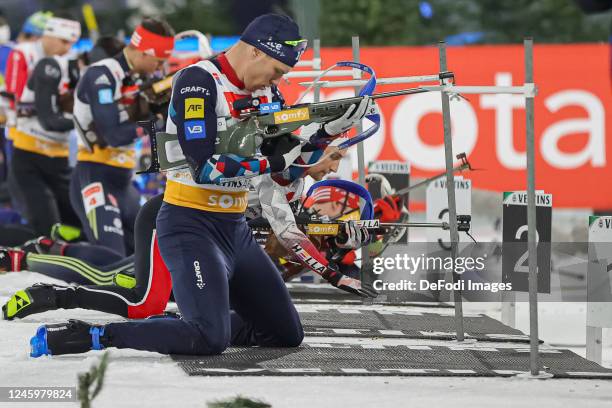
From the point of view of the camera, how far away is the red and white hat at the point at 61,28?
11.2 metres

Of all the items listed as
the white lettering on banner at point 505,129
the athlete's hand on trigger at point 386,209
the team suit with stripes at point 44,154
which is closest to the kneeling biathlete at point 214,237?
the athlete's hand on trigger at point 386,209

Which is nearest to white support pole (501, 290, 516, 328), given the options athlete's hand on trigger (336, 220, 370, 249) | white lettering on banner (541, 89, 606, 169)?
athlete's hand on trigger (336, 220, 370, 249)

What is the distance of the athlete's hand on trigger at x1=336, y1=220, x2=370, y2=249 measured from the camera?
7668 mm

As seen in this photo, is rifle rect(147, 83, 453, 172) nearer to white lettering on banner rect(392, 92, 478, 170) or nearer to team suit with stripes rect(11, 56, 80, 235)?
team suit with stripes rect(11, 56, 80, 235)

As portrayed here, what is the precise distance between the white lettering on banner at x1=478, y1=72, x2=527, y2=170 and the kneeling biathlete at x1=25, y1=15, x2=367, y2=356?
9373mm

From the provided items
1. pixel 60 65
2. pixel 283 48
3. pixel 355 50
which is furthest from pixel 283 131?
pixel 60 65

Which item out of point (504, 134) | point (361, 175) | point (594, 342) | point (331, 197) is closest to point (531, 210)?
point (594, 342)

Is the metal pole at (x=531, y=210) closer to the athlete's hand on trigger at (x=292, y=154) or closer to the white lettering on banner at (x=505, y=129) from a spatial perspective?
the athlete's hand on trigger at (x=292, y=154)

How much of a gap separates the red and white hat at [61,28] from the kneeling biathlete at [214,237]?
200 inches

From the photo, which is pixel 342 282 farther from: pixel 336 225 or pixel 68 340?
pixel 68 340

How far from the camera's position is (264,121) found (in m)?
6.17

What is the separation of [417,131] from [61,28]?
18.0 feet

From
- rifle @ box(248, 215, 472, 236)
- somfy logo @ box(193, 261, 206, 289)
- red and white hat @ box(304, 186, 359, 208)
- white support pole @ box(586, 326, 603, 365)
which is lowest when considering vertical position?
white support pole @ box(586, 326, 603, 365)

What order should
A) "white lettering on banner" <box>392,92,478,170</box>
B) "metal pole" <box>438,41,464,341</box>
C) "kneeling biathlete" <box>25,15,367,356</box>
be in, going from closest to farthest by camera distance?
"kneeling biathlete" <box>25,15,367,356</box>
"metal pole" <box>438,41,464,341</box>
"white lettering on banner" <box>392,92,478,170</box>
